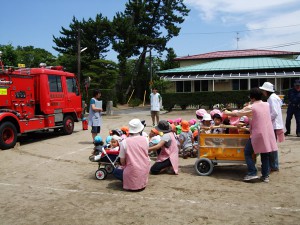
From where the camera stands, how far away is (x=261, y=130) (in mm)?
6125

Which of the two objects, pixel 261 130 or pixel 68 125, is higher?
pixel 261 130

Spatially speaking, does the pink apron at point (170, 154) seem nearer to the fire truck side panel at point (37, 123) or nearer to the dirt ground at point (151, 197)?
the dirt ground at point (151, 197)

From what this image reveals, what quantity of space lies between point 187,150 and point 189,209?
3.85 meters

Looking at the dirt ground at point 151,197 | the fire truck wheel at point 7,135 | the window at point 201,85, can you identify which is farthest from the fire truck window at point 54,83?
the window at point 201,85

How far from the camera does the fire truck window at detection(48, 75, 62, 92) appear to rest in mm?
12814

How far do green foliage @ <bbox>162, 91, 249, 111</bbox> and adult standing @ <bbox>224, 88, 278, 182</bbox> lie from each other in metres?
19.8

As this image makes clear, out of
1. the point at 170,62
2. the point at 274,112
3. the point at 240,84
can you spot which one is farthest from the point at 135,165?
the point at 170,62

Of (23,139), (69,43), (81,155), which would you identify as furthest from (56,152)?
(69,43)

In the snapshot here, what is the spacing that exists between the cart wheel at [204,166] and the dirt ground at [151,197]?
0.34ft

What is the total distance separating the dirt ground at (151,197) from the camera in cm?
462

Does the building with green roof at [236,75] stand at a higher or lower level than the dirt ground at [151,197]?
higher

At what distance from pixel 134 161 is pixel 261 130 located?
2.39 m

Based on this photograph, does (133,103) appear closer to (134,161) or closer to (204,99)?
(204,99)

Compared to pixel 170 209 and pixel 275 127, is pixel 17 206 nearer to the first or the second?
pixel 170 209
